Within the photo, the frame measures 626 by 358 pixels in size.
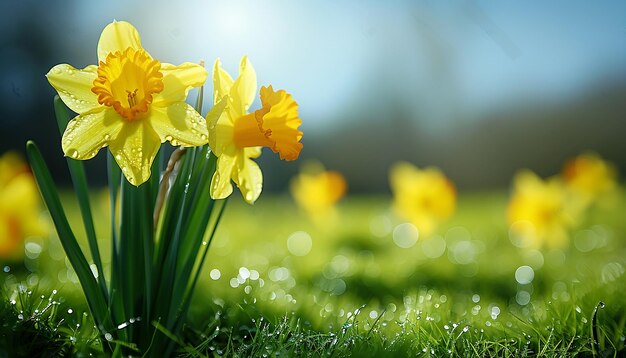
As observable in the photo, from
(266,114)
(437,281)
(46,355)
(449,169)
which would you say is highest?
(266,114)

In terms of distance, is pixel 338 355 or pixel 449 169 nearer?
pixel 338 355

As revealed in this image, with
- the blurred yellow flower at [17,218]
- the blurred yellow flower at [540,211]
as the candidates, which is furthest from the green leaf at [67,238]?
the blurred yellow flower at [540,211]

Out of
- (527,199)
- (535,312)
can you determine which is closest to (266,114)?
(535,312)

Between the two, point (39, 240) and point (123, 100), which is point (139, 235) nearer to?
point (123, 100)

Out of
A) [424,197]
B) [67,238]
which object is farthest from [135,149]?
[424,197]

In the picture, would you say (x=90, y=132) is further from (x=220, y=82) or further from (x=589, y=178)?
(x=589, y=178)

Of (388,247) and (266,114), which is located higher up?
(266,114)

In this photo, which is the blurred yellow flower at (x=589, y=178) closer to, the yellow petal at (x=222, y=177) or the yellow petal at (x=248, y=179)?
the yellow petal at (x=248, y=179)
